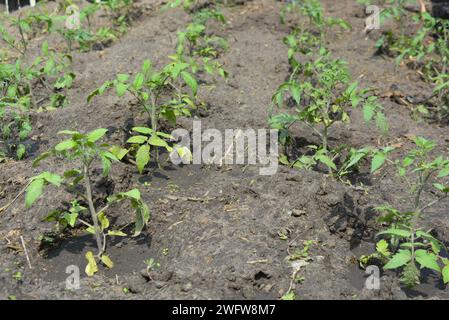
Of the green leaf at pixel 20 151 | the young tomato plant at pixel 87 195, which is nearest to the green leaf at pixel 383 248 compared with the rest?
the young tomato plant at pixel 87 195

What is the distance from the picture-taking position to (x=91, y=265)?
2.82 m

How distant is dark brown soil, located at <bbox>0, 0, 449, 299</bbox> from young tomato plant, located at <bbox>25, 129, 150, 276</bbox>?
0.08 meters

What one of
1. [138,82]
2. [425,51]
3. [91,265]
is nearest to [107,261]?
[91,265]

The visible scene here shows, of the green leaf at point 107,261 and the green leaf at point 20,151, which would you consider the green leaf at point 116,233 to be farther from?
the green leaf at point 20,151

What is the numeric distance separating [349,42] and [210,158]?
262cm

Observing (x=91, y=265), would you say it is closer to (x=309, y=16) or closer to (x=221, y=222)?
(x=221, y=222)

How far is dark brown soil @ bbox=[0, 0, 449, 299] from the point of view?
2.67 m

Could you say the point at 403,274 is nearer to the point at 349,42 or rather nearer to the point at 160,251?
the point at 160,251

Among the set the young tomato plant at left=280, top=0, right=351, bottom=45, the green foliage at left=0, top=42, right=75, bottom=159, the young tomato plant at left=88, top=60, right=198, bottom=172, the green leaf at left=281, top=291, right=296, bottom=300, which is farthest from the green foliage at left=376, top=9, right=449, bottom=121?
the green foliage at left=0, top=42, right=75, bottom=159

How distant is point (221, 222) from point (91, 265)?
67 cm

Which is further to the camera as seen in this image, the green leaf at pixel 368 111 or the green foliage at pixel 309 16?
the green foliage at pixel 309 16

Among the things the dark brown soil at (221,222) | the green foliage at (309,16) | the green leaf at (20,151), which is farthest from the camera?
the green foliage at (309,16)

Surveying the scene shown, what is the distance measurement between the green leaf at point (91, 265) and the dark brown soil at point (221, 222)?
0.14 feet

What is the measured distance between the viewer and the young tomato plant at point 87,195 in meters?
2.64
